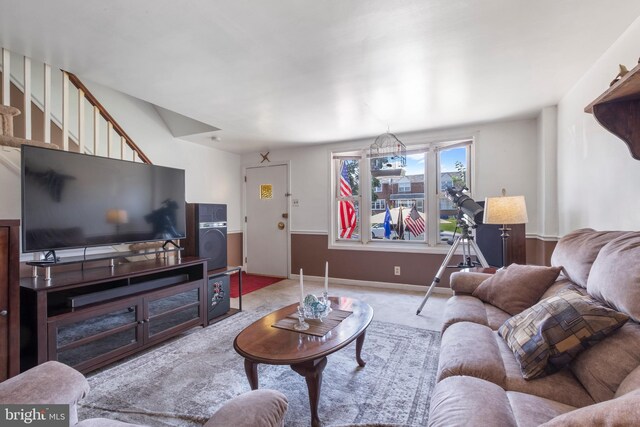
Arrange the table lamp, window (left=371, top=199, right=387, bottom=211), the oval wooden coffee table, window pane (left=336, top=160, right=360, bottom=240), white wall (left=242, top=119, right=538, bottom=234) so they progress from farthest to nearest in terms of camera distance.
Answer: window pane (left=336, top=160, right=360, bottom=240) < window (left=371, top=199, right=387, bottom=211) < white wall (left=242, top=119, right=538, bottom=234) < the table lamp < the oval wooden coffee table

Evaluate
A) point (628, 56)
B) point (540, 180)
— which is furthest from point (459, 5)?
point (540, 180)

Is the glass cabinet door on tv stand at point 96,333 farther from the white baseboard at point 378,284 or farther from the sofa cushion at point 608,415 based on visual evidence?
the white baseboard at point 378,284

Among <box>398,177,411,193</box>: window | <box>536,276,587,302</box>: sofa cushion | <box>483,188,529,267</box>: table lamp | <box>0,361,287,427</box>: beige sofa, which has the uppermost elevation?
<box>398,177,411,193</box>: window

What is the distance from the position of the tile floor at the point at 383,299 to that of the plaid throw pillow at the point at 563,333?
1563 mm

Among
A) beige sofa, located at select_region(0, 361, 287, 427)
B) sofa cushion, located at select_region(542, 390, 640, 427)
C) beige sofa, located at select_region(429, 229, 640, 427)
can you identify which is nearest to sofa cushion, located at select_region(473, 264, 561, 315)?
beige sofa, located at select_region(429, 229, 640, 427)

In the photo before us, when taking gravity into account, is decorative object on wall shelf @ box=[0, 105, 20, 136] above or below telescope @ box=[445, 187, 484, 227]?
above

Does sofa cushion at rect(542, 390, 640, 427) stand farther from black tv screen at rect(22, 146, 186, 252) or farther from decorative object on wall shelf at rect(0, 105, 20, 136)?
decorative object on wall shelf at rect(0, 105, 20, 136)

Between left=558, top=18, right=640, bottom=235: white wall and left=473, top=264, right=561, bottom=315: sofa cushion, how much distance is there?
1.78 ft

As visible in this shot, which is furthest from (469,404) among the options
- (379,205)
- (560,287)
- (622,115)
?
(379,205)

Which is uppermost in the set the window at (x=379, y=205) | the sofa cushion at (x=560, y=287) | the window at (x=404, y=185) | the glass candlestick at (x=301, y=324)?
the window at (x=404, y=185)

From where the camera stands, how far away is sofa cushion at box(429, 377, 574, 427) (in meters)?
0.89

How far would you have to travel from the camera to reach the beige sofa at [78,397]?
794mm

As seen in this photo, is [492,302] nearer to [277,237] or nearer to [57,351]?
[57,351]

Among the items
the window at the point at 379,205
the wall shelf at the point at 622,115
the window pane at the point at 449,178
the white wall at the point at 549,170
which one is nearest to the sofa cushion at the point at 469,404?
the wall shelf at the point at 622,115
